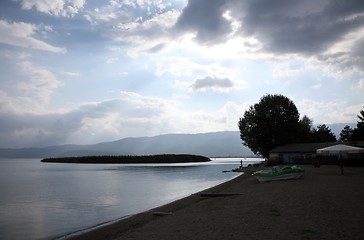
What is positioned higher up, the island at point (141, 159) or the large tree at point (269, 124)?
the large tree at point (269, 124)

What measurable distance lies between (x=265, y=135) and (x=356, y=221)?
63.9 meters

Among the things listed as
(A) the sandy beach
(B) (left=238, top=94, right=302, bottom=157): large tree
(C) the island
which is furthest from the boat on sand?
(C) the island

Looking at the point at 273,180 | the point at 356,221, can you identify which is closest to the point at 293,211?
the point at 356,221

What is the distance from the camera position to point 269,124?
2945 inches

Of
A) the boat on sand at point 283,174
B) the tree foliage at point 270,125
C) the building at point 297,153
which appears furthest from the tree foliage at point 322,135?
the boat on sand at point 283,174

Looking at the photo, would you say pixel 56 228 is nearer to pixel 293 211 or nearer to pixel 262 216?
pixel 262 216

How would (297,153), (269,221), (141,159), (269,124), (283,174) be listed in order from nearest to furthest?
1. (269,221)
2. (283,174)
3. (297,153)
4. (269,124)
5. (141,159)

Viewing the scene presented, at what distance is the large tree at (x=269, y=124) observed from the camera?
74625 millimetres

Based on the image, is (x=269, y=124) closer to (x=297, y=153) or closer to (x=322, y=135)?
(x=297, y=153)

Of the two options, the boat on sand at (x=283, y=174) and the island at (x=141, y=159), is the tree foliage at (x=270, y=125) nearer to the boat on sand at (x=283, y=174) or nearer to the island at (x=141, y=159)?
the boat on sand at (x=283, y=174)

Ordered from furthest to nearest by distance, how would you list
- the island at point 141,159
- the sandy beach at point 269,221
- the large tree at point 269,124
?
the island at point 141,159 < the large tree at point 269,124 < the sandy beach at point 269,221

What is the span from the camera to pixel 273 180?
1164 inches

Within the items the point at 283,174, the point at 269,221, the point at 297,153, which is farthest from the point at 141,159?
the point at 269,221

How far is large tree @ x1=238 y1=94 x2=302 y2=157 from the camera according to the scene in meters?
74.6
